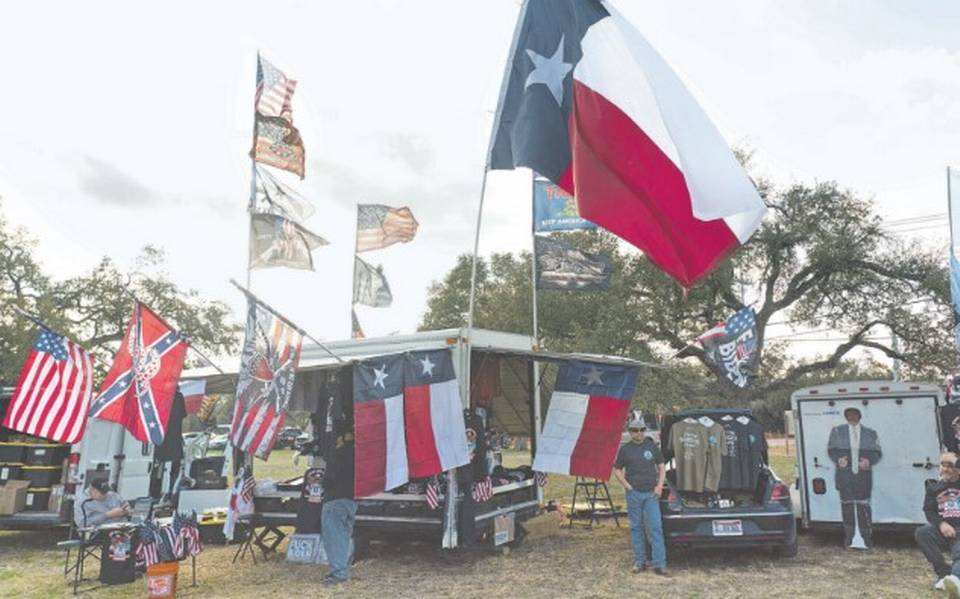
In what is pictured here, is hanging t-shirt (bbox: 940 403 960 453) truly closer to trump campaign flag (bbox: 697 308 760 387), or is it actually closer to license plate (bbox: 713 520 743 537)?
trump campaign flag (bbox: 697 308 760 387)

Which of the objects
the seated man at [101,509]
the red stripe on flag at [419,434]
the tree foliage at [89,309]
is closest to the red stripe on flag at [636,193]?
the red stripe on flag at [419,434]

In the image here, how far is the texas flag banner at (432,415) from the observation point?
788cm

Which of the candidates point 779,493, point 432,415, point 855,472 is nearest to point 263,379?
point 432,415

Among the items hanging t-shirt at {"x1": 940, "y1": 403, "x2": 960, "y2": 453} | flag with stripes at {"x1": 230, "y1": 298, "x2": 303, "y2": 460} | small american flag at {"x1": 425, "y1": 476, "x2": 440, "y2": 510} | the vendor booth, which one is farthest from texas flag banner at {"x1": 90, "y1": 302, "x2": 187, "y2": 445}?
hanging t-shirt at {"x1": 940, "y1": 403, "x2": 960, "y2": 453}

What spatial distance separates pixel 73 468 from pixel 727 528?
8.84 meters

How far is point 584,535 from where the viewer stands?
35.3 feet

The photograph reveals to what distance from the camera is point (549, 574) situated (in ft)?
26.2

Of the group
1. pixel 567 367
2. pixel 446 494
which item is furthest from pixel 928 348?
pixel 446 494

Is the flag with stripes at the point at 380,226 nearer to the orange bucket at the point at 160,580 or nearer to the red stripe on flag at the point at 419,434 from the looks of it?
the red stripe on flag at the point at 419,434

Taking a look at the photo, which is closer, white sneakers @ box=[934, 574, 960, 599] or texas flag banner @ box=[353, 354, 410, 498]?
white sneakers @ box=[934, 574, 960, 599]

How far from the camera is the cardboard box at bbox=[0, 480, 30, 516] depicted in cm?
971

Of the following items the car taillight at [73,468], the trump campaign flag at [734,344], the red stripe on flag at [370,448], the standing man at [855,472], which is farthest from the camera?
the trump campaign flag at [734,344]

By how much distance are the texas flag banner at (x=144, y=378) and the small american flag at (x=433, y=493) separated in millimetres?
3048

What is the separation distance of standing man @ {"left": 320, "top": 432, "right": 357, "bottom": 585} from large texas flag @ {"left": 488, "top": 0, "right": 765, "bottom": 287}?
412 cm
